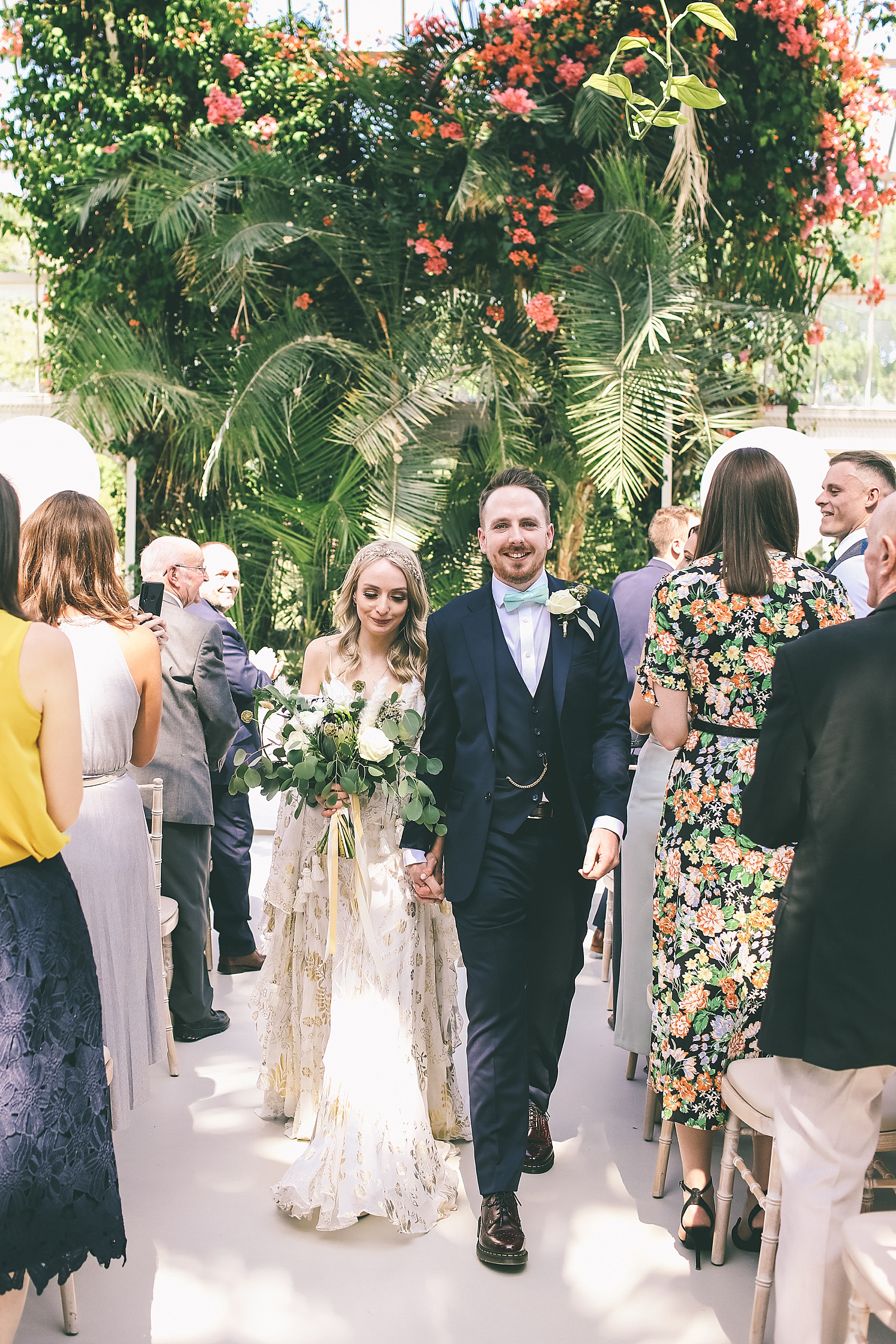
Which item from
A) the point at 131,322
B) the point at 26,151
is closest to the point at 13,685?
the point at 131,322

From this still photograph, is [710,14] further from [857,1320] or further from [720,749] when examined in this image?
[857,1320]

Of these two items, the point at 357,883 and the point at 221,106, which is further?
the point at 221,106

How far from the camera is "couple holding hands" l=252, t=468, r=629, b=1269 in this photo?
9.75 ft

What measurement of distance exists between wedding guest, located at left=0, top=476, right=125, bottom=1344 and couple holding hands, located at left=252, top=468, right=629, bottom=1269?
3.10 ft

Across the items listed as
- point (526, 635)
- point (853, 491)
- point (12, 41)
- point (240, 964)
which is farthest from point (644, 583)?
point (12, 41)

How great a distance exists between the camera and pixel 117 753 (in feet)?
10.5

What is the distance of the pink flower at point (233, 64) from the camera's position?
29.3 feet

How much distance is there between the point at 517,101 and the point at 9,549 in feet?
23.2

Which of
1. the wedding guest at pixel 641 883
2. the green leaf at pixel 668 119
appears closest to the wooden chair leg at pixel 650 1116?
the wedding guest at pixel 641 883

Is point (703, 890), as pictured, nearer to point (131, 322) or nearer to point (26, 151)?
point (131, 322)

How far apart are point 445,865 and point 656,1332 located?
125 centimetres

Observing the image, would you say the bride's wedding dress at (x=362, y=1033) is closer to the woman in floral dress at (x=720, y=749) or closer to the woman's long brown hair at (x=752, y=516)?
the woman in floral dress at (x=720, y=749)

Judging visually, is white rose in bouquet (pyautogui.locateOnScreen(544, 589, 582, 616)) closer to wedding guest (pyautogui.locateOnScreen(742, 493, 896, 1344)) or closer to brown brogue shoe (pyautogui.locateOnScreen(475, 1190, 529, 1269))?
wedding guest (pyautogui.locateOnScreen(742, 493, 896, 1344))

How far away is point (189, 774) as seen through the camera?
14.4ft
